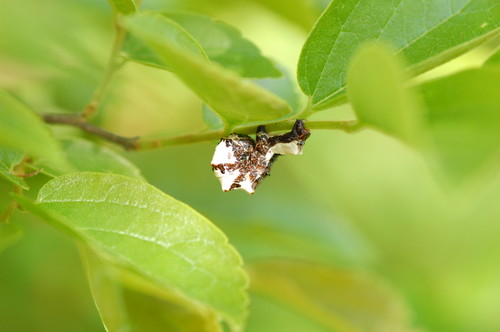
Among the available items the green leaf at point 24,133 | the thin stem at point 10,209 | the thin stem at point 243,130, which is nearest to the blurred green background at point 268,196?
the thin stem at point 243,130

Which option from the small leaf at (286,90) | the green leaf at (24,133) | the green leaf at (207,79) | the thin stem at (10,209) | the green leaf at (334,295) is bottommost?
the green leaf at (24,133)

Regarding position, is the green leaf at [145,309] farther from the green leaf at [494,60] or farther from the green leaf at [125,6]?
the green leaf at [494,60]

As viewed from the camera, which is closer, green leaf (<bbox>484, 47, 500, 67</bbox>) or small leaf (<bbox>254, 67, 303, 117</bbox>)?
green leaf (<bbox>484, 47, 500, 67</bbox>)

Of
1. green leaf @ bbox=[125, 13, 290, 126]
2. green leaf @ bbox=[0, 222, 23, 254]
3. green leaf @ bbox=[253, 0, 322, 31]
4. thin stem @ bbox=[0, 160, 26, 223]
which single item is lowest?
green leaf @ bbox=[0, 222, 23, 254]

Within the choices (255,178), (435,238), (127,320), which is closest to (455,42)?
(255,178)

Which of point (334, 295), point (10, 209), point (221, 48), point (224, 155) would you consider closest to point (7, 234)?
point (10, 209)

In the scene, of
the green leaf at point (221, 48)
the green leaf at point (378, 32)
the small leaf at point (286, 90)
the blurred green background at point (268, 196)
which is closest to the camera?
the green leaf at point (378, 32)

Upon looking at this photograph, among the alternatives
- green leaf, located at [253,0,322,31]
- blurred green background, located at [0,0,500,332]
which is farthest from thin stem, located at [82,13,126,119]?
green leaf, located at [253,0,322,31]

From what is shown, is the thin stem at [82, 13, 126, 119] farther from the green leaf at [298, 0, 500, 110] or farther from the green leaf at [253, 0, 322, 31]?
the green leaf at [253, 0, 322, 31]

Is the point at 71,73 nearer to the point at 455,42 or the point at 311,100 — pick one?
the point at 311,100
